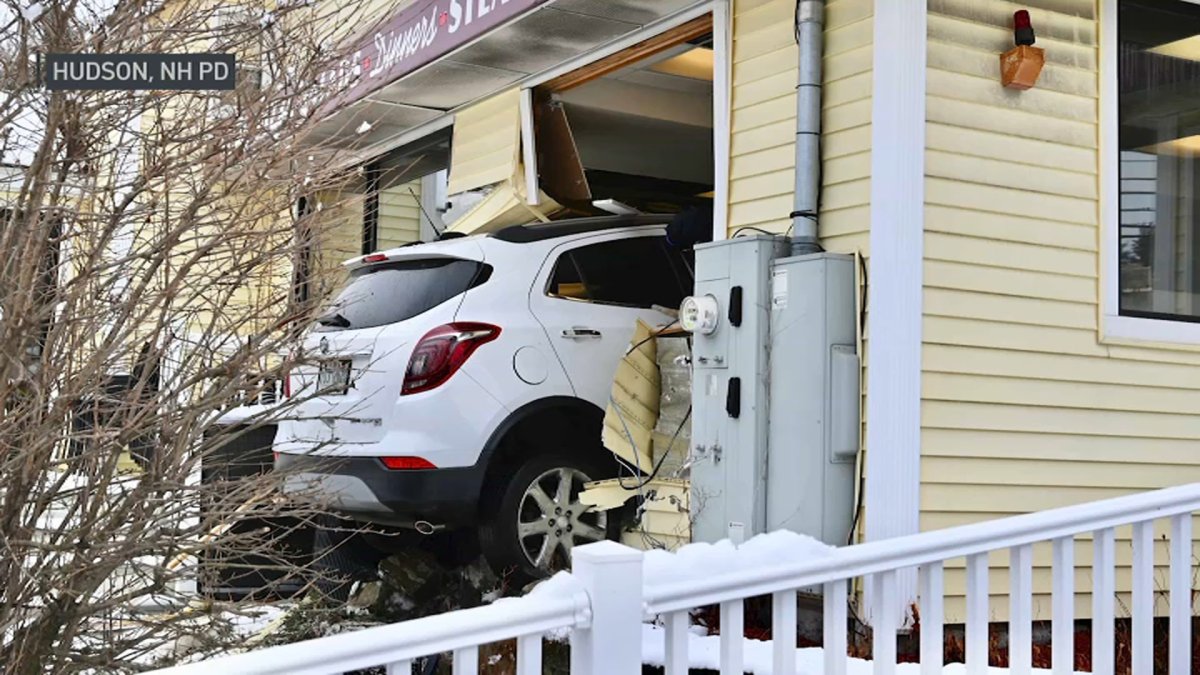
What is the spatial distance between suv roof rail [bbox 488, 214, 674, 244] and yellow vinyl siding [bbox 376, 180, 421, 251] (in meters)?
5.27

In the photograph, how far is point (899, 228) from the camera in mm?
5492

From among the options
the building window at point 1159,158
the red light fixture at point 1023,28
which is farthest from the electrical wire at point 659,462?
the red light fixture at point 1023,28

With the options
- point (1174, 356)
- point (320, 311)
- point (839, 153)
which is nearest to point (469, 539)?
point (320, 311)

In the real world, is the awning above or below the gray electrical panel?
above

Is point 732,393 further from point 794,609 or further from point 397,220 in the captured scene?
point 397,220

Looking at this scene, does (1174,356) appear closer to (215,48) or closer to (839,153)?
(839,153)

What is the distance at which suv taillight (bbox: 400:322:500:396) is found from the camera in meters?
6.22

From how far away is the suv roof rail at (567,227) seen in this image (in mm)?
6809

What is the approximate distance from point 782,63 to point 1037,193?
4.39 feet

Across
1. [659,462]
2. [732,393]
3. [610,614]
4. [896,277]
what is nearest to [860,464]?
[732,393]

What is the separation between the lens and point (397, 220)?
12.5m

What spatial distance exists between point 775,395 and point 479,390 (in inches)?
58.7

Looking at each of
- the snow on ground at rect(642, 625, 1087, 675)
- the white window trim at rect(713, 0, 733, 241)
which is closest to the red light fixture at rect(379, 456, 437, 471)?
the snow on ground at rect(642, 625, 1087, 675)

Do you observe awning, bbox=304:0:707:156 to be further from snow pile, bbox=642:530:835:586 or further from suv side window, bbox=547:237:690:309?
snow pile, bbox=642:530:835:586
